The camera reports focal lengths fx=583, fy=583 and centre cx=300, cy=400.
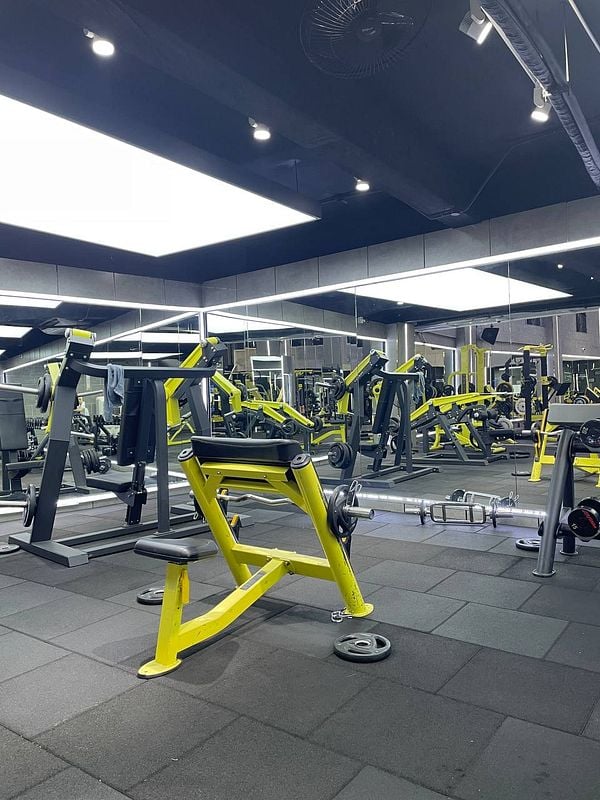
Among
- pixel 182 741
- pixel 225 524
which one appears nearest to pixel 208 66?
pixel 225 524

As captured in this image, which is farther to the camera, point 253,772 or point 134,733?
point 134,733

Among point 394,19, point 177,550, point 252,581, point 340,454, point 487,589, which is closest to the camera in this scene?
point 177,550

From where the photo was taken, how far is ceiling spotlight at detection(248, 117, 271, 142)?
3628mm

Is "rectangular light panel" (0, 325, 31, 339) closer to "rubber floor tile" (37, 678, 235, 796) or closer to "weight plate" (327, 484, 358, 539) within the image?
"weight plate" (327, 484, 358, 539)

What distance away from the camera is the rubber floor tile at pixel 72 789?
4.99 ft

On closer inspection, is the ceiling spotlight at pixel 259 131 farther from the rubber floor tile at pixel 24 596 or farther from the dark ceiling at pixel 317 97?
the rubber floor tile at pixel 24 596

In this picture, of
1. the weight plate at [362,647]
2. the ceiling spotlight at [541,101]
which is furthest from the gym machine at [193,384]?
the ceiling spotlight at [541,101]

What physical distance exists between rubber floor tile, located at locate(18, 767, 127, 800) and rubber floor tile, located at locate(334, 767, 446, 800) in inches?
23.3

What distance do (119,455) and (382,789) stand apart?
321 cm

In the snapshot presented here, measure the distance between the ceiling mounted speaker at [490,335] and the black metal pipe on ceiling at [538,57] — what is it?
6.41 ft

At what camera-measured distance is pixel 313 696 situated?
201cm

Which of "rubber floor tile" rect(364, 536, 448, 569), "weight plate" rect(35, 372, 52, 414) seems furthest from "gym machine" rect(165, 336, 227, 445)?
"rubber floor tile" rect(364, 536, 448, 569)

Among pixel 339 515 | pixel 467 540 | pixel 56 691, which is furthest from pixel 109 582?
pixel 467 540

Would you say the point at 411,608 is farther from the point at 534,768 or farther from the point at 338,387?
the point at 338,387
